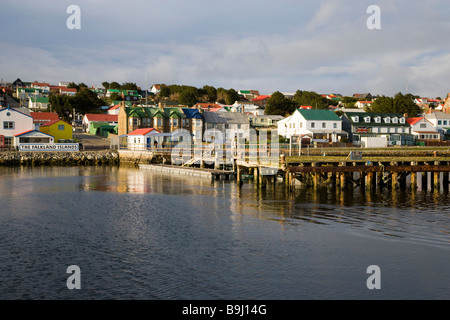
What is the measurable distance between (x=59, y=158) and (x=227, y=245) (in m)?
59.6

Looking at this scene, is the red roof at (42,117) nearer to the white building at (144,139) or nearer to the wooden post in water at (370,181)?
the white building at (144,139)

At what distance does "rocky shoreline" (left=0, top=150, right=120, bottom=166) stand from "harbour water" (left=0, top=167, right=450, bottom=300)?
118 feet

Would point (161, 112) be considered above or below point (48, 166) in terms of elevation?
above

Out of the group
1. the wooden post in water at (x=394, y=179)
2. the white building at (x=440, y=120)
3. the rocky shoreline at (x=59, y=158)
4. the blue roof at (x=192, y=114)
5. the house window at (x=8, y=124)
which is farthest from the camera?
the white building at (x=440, y=120)

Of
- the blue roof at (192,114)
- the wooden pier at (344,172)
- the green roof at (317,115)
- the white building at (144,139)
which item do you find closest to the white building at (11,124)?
the white building at (144,139)


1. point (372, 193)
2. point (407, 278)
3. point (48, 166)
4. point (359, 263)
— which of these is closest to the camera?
point (407, 278)

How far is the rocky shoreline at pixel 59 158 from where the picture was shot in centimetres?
7200

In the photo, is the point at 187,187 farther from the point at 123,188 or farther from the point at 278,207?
the point at 278,207

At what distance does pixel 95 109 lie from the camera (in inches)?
5659

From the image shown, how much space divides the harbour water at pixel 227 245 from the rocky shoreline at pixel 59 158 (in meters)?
36.1
